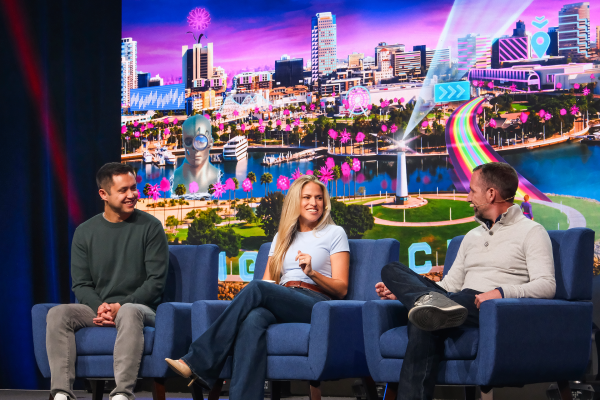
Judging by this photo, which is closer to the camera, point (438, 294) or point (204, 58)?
point (438, 294)

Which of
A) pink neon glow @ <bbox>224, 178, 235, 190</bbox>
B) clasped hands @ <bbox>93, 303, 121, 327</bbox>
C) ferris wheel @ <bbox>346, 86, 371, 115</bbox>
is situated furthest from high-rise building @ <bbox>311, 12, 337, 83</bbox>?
clasped hands @ <bbox>93, 303, 121, 327</bbox>

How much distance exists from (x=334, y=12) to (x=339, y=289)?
7.41 ft

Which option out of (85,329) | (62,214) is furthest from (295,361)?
(62,214)

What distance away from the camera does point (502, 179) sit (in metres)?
2.65

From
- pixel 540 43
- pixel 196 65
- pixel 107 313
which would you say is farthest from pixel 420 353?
pixel 196 65

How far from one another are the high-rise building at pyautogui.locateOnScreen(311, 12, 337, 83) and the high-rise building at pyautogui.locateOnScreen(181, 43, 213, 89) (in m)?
0.79

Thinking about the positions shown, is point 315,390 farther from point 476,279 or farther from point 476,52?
point 476,52

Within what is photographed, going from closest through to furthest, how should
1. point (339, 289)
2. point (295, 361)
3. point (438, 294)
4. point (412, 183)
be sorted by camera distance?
1. point (438, 294)
2. point (295, 361)
3. point (339, 289)
4. point (412, 183)

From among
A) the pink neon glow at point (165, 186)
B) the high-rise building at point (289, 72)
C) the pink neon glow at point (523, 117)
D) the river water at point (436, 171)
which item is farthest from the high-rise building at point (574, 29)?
the pink neon glow at point (165, 186)

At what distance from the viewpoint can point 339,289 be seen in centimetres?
292

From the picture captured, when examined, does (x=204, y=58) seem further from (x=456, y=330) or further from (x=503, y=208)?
(x=456, y=330)

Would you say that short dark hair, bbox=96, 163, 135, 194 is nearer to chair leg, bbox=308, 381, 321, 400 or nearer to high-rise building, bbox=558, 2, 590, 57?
chair leg, bbox=308, 381, 321, 400

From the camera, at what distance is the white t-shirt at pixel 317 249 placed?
3.01 metres

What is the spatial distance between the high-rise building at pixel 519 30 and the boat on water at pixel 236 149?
1976 mm
